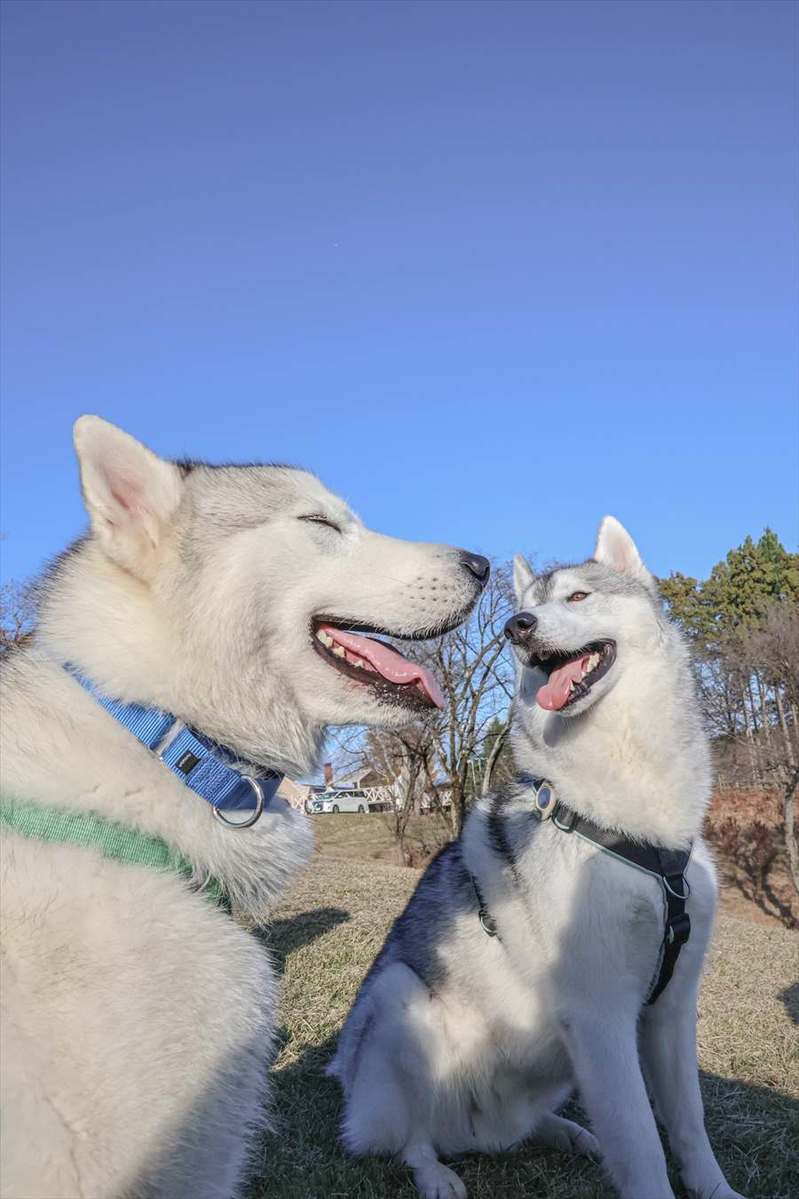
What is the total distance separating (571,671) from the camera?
3928 millimetres

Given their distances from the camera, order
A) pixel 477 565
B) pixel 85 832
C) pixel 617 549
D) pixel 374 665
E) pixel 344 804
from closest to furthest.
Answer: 1. pixel 85 832
2. pixel 374 665
3. pixel 477 565
4. pixel 617 549
5. pixel 344 804

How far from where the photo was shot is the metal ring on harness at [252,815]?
1.96m

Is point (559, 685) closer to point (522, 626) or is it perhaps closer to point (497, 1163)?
point (522, 626)

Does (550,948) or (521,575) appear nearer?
(550,948)

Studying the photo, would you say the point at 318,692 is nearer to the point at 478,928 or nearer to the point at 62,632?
the point at 62,632

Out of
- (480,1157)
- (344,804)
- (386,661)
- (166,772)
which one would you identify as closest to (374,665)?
(386,661)

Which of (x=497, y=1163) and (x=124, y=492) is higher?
(x=124, y=492)

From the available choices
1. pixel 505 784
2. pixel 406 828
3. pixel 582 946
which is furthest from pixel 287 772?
pixel 406 828

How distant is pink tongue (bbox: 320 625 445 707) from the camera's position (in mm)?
2266

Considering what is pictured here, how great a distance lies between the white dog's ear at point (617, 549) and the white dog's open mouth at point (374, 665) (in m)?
2.48

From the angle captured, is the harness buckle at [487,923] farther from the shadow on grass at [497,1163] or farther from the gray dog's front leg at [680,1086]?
the shadow on grass at [497,1163]

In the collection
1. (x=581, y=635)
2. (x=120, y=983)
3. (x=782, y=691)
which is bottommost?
(x=120, y=983)

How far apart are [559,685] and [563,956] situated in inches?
45.7

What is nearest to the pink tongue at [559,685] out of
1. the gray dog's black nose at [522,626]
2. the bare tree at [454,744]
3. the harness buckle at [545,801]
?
the gray dog's black nose at [522,626]
